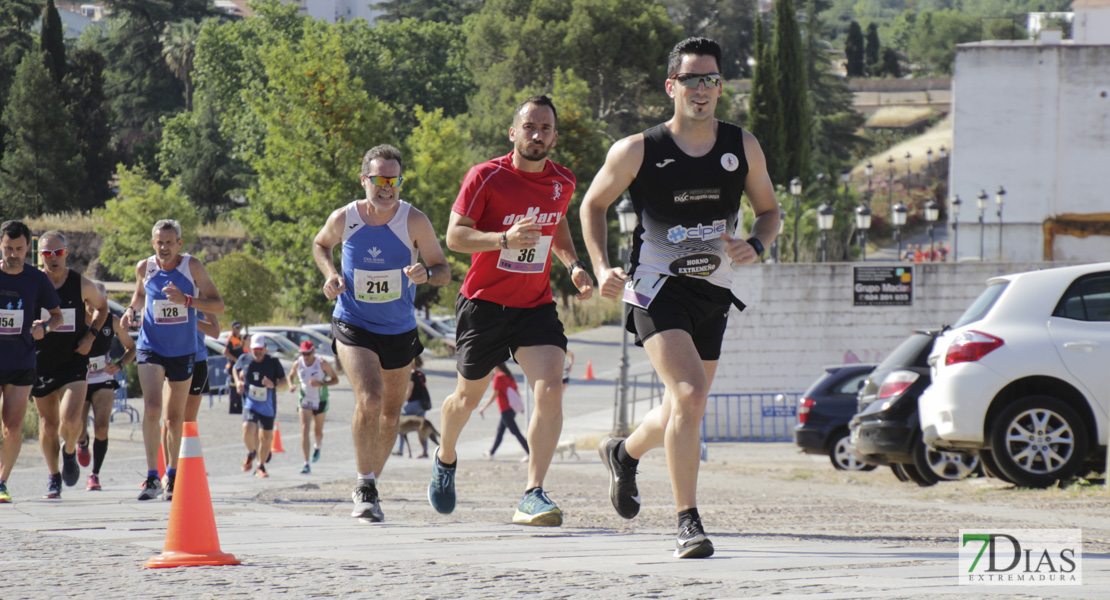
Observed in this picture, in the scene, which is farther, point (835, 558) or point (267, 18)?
point (267, 18)

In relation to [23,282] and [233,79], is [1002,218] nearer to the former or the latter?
[23,282]

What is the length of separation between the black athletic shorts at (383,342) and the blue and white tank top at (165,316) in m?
2.44

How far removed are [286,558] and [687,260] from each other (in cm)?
212

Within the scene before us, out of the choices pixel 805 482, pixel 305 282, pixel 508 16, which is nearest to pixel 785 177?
pixel 508 16

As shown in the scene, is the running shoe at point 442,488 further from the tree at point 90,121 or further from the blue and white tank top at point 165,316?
the tree at point 90,121

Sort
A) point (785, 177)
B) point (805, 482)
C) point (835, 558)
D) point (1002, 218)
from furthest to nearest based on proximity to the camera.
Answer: point (785, 177) → point (1002, 218) → point (805, 482) → point (835, 558)

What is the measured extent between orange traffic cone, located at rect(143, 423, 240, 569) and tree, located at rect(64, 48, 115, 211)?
6391 centimetres

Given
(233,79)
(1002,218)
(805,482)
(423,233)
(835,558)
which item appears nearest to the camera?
(835,558)

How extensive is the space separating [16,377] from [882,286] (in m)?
18.7

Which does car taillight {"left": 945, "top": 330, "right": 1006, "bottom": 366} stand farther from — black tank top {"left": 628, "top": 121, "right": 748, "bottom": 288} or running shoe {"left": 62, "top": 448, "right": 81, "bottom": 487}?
running shoe {"left": 62, "top": 448, "right": 81, "bottom": 487}

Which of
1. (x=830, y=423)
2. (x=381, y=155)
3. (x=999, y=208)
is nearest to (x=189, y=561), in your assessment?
(x=381, y=155)

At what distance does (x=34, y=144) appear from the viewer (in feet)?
209

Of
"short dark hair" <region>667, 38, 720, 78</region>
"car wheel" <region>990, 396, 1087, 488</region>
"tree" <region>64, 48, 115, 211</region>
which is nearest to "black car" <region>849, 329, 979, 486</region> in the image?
"car wheel" <region>990, 396, 1087, 488</region>

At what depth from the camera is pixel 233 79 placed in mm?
78250
